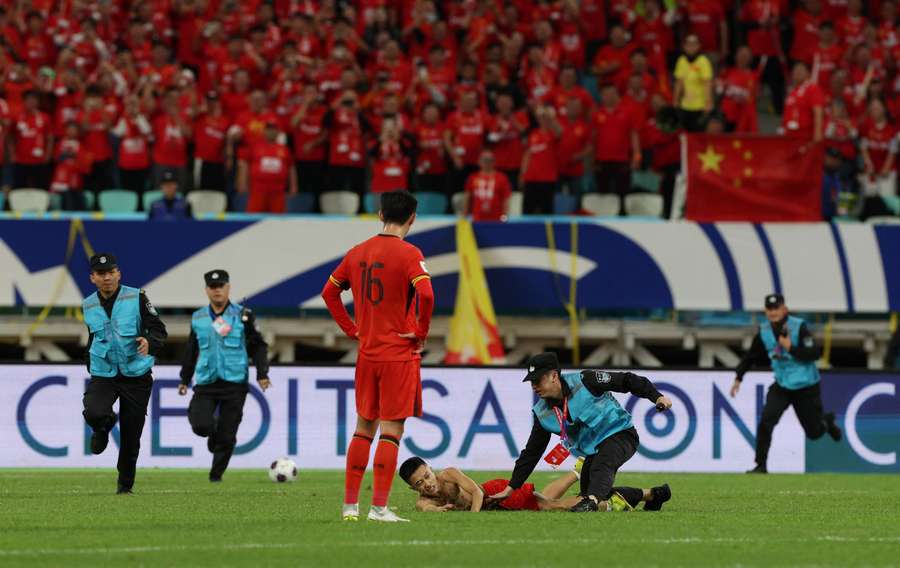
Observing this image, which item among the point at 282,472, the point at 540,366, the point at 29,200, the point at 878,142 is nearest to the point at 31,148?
the point at 29,200

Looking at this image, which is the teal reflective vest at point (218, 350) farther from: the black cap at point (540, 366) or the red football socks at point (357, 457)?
the red football socks at point (357, 457)

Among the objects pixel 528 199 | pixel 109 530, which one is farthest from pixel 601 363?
pixel 109 530

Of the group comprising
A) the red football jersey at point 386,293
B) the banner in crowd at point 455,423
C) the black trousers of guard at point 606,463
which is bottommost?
the banner in crowd at point 455,423

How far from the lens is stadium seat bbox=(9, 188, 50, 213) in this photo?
22094mm

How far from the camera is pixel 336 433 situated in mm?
18750

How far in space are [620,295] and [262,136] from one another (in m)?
5.31

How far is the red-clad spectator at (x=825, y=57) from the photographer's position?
2517 cm

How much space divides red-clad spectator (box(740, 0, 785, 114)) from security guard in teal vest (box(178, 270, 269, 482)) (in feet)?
41.3

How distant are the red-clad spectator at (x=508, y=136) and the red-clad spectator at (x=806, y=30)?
5207 millimetres

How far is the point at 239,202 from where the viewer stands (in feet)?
75.3

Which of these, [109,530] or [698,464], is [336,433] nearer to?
[698,464]

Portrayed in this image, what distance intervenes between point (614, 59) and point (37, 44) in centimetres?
846

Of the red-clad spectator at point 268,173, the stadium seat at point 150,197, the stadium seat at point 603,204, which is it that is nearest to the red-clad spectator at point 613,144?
the stadium seat at point 603,204

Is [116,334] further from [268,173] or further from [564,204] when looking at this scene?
[564,204]
